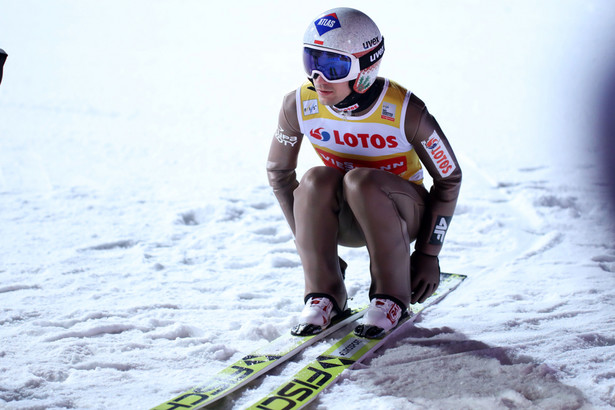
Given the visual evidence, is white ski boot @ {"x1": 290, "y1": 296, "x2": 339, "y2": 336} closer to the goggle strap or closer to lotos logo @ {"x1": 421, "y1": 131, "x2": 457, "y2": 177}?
lotos logo @ {"x1": 421, "y1": 131, "x2": 457, "y2": 177}

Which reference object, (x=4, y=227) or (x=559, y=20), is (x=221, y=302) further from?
(x=559, y=20)

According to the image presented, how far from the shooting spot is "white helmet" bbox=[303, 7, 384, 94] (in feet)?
7.05

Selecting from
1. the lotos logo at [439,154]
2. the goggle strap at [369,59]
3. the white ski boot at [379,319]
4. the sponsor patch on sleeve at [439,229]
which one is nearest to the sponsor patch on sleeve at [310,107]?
the goggle strap at [369,59]

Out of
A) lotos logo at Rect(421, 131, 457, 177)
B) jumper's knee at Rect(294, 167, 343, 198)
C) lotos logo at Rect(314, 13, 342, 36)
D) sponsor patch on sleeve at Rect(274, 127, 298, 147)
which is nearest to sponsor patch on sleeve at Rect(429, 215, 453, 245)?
lotos logo at Rect(421, 131, 457, 177)

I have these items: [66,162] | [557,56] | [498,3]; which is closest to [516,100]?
[557,56]

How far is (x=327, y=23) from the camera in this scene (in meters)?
2.16

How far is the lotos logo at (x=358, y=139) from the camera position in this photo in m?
2.33

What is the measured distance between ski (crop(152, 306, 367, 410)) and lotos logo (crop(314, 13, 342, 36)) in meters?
1.07

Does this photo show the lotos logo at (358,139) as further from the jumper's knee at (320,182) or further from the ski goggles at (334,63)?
the ski goggles at (334,63)

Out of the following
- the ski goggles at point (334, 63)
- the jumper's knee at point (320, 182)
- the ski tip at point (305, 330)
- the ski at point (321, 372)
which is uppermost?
the ski goggles at point (334, 63)

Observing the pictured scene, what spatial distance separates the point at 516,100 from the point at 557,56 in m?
0.76

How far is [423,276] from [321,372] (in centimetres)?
61

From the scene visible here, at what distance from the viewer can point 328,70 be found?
2180 millimetres

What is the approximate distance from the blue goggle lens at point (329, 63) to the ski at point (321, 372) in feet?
3.06
